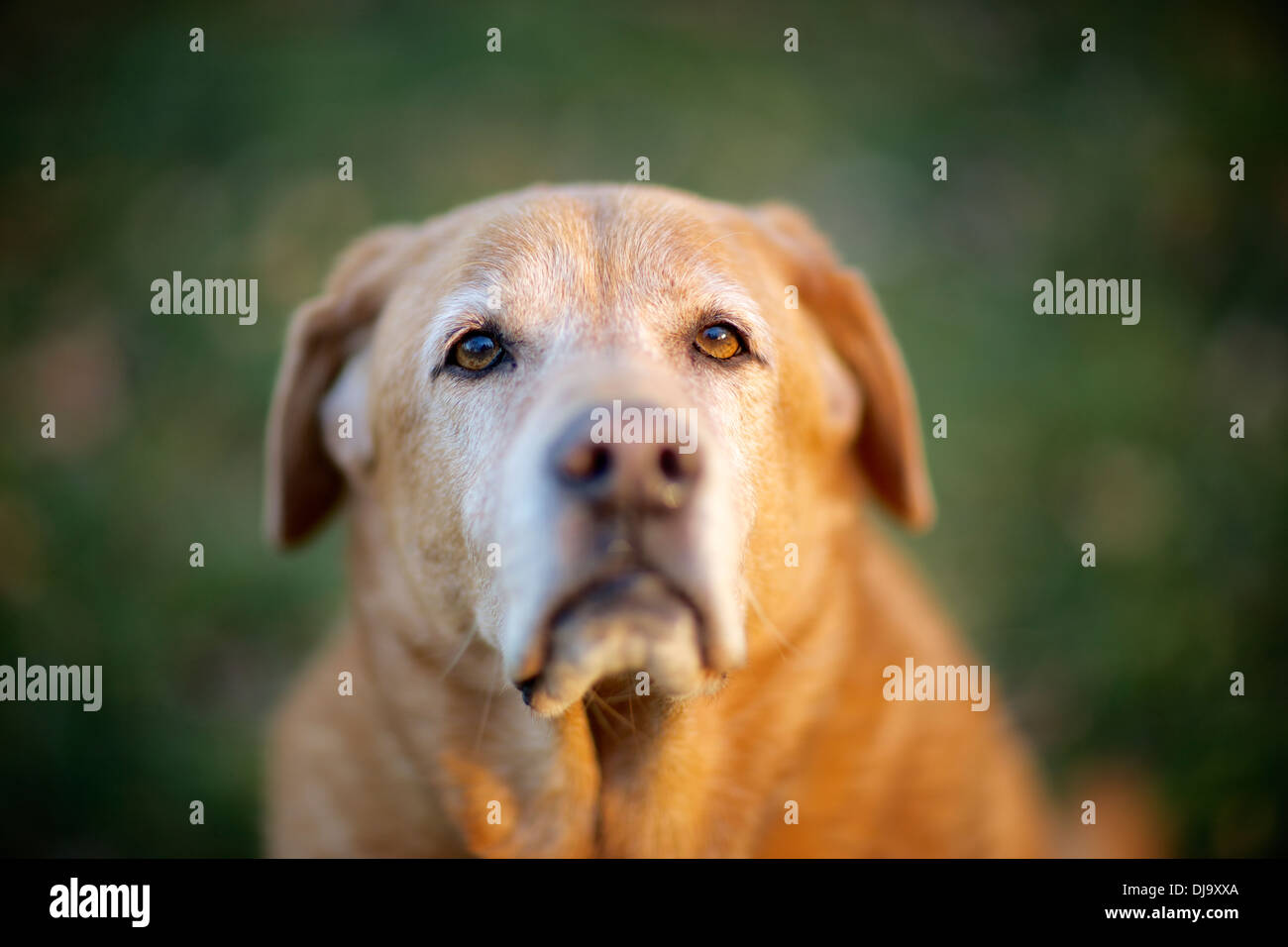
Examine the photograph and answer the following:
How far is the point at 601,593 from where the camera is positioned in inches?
79.6

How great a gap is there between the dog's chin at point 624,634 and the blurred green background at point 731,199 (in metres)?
2.84

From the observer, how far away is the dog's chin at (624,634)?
202 cm

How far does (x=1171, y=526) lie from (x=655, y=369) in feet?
12.1

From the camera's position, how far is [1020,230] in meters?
5.88

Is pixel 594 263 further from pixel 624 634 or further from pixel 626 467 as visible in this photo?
pixel 624 634

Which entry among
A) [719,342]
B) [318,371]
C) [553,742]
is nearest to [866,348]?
[719,342]

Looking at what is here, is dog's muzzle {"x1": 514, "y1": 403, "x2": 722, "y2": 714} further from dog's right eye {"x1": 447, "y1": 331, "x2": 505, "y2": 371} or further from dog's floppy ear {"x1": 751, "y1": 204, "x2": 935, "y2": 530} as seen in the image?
dog's floppy ear {"x1": 751, "y1": 204, "x2": 935, "y2": 530}

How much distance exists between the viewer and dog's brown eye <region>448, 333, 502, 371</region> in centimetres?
251

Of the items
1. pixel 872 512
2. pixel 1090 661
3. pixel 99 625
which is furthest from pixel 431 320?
pixel 1090 661

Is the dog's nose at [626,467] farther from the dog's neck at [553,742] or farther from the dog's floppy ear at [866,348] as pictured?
the dog's floppy ear at [866,348]

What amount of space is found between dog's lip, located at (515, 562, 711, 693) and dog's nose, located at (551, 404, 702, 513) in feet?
0.46

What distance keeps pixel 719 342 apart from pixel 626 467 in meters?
0.74

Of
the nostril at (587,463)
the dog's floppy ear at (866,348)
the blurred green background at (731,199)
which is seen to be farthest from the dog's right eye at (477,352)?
the blurred green background at (731,199)

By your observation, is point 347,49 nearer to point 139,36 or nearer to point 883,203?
point 139,36
